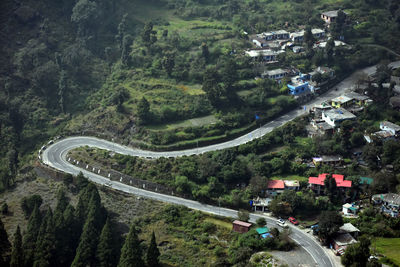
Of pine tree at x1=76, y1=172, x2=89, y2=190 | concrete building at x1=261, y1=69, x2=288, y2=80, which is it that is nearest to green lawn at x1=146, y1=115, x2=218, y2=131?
concrete building at x1=261, y1=69, x2=288, y2=80

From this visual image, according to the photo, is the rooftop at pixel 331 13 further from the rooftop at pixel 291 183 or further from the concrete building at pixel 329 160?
the rooftop at pixel 291 183

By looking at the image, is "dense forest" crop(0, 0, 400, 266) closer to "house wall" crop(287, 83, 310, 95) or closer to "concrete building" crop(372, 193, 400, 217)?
"house wall" crop(287, 83, 310, 95)

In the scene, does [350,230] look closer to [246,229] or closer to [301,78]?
[246,229]

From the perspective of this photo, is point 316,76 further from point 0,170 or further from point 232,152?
point 0,170

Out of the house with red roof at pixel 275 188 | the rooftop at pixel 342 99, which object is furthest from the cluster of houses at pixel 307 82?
the house with red roof at pixel 275 188

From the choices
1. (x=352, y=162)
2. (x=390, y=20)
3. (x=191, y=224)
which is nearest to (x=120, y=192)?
(x=191, y=224)
